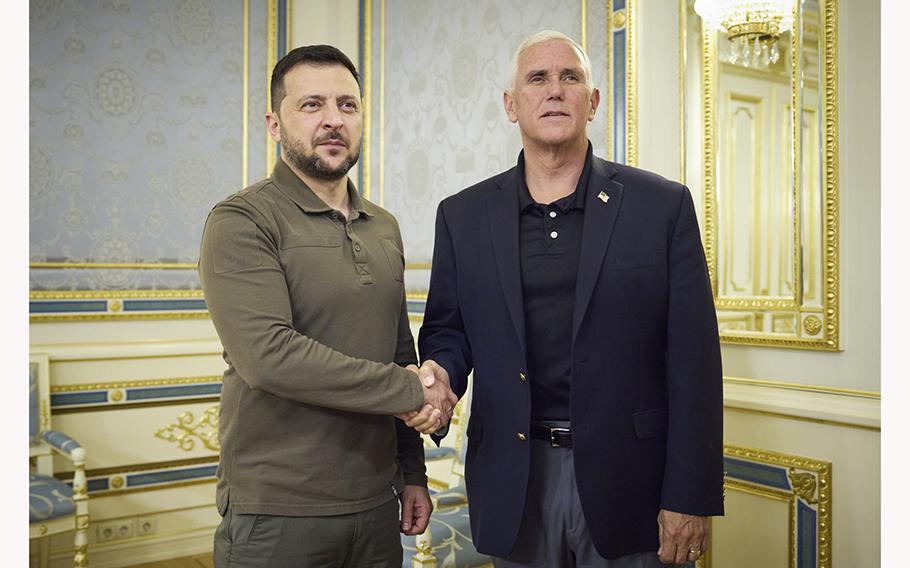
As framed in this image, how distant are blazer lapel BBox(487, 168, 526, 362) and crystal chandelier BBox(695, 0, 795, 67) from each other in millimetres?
1155

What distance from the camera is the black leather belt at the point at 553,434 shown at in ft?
4.83

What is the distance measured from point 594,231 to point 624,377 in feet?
0.93

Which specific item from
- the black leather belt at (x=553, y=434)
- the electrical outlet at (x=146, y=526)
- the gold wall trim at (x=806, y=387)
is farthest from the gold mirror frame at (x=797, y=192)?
the electrical outlet at (x=146, y=526)

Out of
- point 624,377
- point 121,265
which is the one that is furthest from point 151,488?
point 624,377

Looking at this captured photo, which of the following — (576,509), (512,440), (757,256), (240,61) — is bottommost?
(576,509)

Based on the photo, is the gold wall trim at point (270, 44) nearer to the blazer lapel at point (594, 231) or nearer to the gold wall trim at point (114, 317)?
the gold wall trim at point (114, 317)

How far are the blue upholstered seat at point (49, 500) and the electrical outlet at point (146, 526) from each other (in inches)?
25.6

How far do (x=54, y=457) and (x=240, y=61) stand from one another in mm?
2038

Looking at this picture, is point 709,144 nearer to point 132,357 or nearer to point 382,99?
point 382,99

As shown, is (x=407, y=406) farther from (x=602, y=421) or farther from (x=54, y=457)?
(x=54, y=457)

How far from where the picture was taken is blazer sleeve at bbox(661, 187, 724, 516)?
1.41m

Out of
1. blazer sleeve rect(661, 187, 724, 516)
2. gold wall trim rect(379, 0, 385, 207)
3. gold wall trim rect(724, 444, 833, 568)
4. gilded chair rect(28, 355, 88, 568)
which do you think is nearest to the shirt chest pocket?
blazer sleeve rect(661, 187, 724, 516)
